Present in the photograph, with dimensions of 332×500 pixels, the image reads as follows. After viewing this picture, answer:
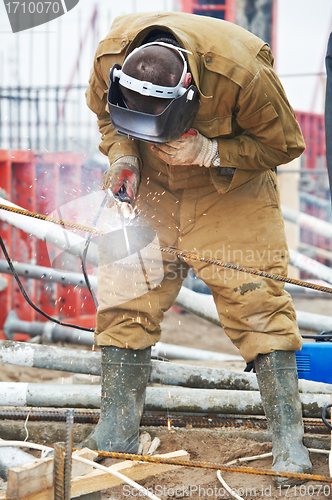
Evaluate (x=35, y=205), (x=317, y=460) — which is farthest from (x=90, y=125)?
(x=317, y=460)

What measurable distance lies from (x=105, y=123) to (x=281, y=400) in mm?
1484

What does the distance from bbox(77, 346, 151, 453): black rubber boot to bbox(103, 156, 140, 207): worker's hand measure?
2.17ft

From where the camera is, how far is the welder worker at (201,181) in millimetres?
2064

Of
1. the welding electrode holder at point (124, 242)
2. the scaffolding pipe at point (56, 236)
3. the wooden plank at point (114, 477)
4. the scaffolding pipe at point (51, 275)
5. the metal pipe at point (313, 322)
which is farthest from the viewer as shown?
the scaffolding pipe at point (51, 275)

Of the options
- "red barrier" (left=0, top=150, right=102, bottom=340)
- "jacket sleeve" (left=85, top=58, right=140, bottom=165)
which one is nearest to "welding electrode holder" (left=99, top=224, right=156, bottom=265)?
"jacket sleeve" (left=85, top=58, right=140, bottom=165)

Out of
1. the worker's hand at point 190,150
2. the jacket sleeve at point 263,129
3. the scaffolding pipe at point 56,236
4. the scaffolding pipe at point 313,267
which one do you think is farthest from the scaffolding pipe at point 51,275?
the jacket sleeve at point 263,129

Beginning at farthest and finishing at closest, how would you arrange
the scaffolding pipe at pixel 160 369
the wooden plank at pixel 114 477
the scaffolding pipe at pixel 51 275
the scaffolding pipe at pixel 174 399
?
the scaffolding pipe at pixel 51 275, the scaffolding pipe at pixel 160 369, the scaffolding pipe at pixel 174 399, the wooden plank at pixel 114 477

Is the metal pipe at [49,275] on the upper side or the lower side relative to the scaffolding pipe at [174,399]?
upper

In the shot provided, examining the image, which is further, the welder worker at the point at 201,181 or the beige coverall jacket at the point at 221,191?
the beige coverall jacket at the point at 221,191

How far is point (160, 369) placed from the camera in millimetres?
2828

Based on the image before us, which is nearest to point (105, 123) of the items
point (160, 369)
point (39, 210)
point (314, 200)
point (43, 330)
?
point (160, 369)

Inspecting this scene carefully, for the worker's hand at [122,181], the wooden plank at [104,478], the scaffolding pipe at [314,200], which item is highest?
the worker's hand at [122,181]

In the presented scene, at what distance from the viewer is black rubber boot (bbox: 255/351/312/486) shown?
2.21 meters

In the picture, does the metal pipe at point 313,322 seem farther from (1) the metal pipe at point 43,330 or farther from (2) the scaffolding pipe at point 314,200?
(2) the scaffolding pipe at point 314,200
